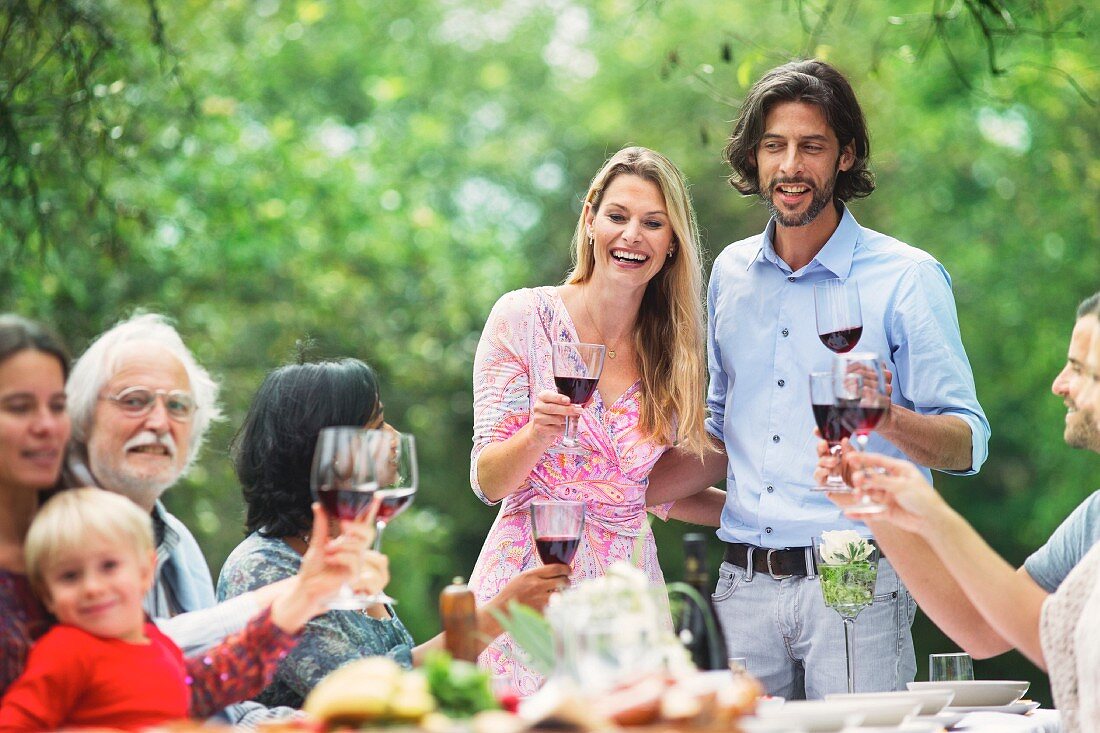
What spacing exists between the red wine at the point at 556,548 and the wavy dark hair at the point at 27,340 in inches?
39.6

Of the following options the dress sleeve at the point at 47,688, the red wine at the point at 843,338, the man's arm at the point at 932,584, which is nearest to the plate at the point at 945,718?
the man's arm at the point at 932,584

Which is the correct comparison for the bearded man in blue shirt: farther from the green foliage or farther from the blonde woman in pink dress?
the green foliage

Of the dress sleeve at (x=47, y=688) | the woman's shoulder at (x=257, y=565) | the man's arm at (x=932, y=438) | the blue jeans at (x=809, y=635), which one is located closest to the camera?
the dress sleeve at (x=47, y=688)

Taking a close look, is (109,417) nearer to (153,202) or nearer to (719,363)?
(719,363)

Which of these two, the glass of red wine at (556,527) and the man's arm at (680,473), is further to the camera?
the man's arm at (680,473)

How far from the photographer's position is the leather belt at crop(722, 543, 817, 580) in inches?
153

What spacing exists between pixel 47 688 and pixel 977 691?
2.05 metres

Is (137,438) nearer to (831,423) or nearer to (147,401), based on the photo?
(147,401)

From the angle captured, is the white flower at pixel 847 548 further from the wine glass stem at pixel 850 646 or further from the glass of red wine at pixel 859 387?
the glass of red wine at pixel 859 387

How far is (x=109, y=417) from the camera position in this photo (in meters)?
2.83

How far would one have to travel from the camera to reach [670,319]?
4.21m

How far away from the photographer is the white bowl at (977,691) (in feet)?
10.2

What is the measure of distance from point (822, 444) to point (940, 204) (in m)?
13.7

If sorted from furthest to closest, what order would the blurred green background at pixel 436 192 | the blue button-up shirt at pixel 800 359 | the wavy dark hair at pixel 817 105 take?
the blurred green background at pixel 436 192, the wavy dark hair at pixel 817 105, the blue button-up shirt at pixel 800 359
